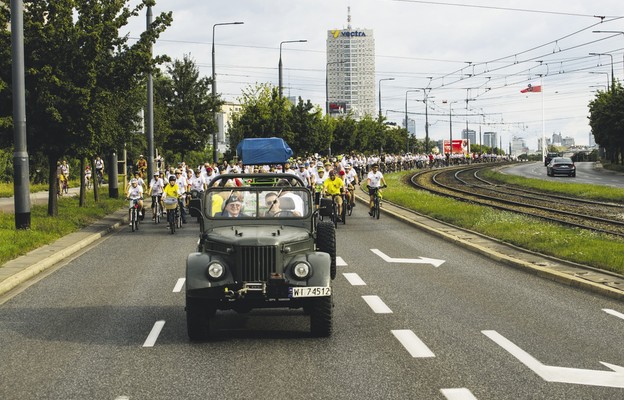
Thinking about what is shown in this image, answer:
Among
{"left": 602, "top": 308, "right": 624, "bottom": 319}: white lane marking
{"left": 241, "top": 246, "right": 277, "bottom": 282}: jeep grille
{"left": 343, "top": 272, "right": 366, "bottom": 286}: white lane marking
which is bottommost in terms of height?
{"left": 602, "top": 308, "right": 624, "bottom": 319}: white lane marking

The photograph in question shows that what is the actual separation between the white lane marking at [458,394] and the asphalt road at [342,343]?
0.08 ft

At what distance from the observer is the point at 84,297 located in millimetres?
12320

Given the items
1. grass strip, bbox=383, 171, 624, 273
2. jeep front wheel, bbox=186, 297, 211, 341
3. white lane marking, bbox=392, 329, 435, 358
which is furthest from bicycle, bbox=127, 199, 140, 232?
white lane marking, bbox=392, 329, 435, 358

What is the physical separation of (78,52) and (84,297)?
43.3 ft

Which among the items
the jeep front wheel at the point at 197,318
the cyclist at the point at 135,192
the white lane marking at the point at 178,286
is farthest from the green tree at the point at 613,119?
the jeep front wheel at the point at 197,318

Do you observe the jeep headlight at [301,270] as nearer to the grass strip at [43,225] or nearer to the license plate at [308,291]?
the license plate at [308,291]

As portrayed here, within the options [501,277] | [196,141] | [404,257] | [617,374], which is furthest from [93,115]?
[196,141]

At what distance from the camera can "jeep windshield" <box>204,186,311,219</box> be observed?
9.99 meters

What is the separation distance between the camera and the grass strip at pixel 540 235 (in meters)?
15.2

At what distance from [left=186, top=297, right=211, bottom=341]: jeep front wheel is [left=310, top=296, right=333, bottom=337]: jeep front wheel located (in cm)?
112

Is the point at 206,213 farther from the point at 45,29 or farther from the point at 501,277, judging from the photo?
the point at 45,29

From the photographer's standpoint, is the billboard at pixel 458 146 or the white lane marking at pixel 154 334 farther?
the billboard at pixel 458 146

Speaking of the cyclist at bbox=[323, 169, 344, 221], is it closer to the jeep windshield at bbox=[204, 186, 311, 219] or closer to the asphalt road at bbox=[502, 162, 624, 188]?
the jeep windshield at bbox=[204, 186, 311, 219]

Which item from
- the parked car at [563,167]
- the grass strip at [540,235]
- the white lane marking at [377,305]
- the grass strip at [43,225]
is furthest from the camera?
the parked car at [563,167]
